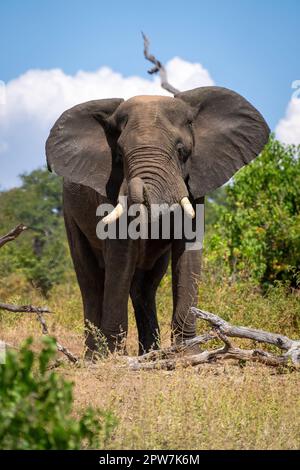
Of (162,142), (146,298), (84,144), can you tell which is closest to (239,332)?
(162,142)

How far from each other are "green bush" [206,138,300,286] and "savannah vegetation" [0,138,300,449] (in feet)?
0.06

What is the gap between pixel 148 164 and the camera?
21.8 ft

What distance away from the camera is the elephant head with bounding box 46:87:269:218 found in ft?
22.4

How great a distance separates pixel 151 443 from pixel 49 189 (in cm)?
2428

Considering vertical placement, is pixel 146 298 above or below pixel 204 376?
above

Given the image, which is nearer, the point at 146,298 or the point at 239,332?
the point at 239,332

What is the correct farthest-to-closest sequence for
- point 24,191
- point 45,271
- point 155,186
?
point 24,191, point 45,271, point 155,186

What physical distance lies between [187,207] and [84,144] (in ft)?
4.53

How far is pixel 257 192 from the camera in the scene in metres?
12.7

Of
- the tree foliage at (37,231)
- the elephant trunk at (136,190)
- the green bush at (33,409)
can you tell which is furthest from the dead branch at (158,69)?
the green bush at (33,409)

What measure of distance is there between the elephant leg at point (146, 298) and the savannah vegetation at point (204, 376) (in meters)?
0.32

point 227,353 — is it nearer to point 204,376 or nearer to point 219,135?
point 204,376
